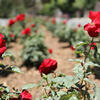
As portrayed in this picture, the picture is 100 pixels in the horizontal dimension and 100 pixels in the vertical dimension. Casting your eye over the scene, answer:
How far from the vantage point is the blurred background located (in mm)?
15928

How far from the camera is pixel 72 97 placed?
3.49ft

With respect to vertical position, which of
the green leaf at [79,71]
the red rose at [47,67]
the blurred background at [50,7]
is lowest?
the blurred background at [50,7]

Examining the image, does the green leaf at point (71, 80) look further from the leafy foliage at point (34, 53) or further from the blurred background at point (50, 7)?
the blurred background at point (50, 7)

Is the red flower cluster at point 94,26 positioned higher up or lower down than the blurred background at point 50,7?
higher up

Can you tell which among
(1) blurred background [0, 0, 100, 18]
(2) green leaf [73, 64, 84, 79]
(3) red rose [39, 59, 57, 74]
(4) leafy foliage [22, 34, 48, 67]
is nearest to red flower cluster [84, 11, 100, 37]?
(2) green leaf [73, 64, 84, 79]

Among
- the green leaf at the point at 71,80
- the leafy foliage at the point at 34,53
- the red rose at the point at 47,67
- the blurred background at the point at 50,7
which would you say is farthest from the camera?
the blurred background at the point at 50,7

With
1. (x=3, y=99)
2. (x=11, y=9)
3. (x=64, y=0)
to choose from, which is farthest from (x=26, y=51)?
(x=64, y=0)

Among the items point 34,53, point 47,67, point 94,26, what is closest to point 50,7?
point 34,53

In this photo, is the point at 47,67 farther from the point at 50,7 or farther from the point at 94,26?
the point at 50,7

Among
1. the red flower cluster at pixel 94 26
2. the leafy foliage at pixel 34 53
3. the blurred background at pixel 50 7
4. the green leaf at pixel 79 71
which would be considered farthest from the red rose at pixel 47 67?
the blurred background at pixel 50 7

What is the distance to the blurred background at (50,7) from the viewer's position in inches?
627

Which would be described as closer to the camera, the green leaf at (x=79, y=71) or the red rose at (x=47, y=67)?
the green leaf at (x=79, y=71)

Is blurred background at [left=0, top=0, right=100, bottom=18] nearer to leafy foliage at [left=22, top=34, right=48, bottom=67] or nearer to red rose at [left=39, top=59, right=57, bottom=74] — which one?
leafy foliage at [left=22, top=34, right=48, bottom=67]

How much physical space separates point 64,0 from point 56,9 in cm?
229
